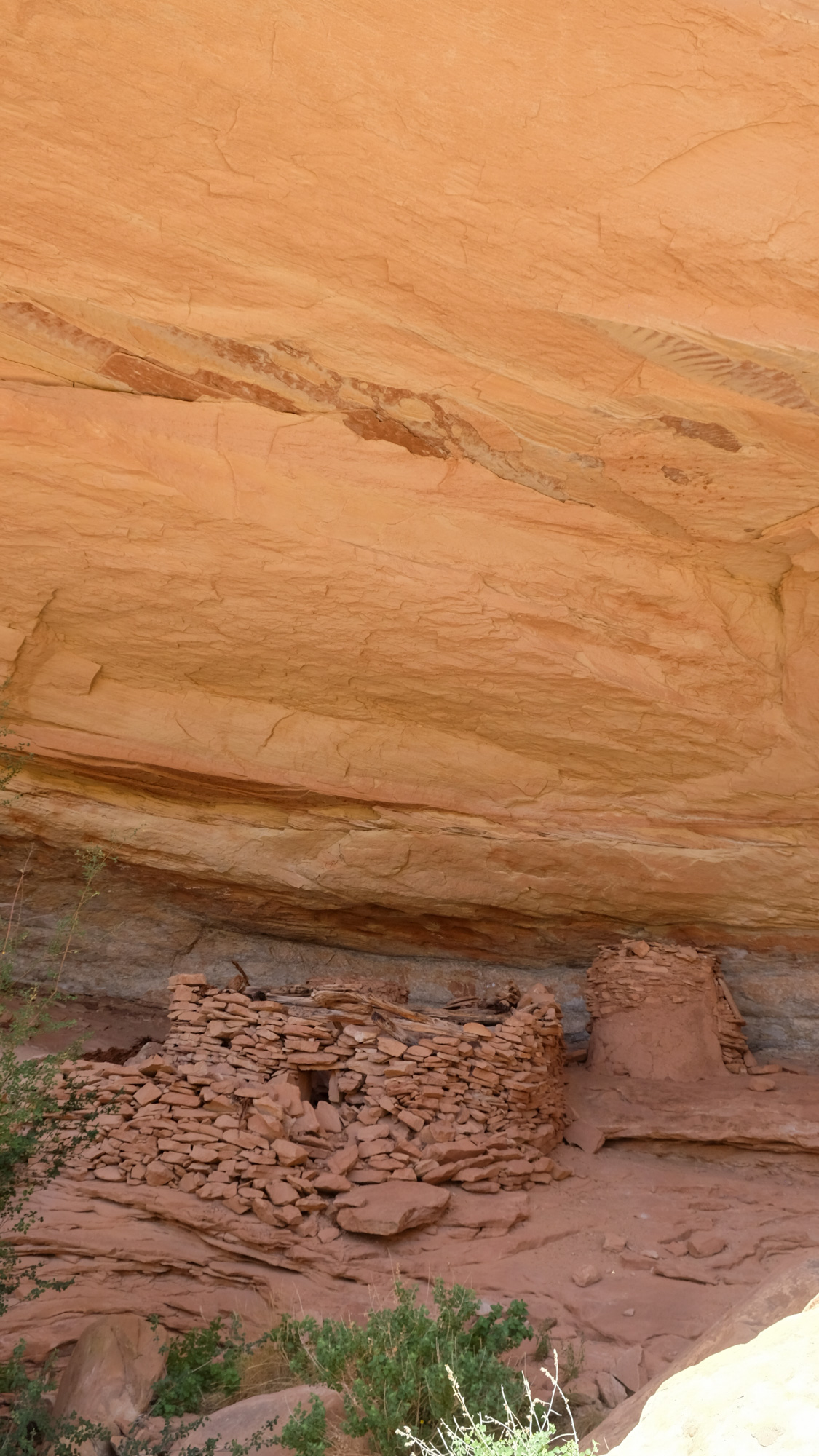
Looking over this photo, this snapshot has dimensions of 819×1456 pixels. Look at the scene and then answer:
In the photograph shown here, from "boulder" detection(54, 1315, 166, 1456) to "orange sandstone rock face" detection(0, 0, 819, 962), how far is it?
10.7ft

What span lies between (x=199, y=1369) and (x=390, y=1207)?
129 centimetres

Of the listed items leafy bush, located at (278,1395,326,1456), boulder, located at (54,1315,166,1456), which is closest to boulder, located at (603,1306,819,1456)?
leafy bush, located at (278,1395,326,1456)

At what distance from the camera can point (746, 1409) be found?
1692mm

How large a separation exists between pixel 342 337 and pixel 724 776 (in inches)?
155

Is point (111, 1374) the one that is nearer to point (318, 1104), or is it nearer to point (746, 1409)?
point (318, 1104)

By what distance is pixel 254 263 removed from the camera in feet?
13.4

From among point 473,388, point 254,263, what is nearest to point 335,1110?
point 473,388

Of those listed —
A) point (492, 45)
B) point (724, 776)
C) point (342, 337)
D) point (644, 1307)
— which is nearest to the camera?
point (492, 45)

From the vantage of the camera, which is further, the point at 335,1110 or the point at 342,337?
the point at 335,1110

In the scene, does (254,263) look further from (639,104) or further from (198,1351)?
(198,1351)

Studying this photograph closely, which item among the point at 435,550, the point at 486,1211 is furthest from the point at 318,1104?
the point at 435,550

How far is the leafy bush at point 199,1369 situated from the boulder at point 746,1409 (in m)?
3.00

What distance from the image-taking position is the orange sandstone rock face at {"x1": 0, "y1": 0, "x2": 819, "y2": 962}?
3.39 m

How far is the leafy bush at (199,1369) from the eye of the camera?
4.27 metres
